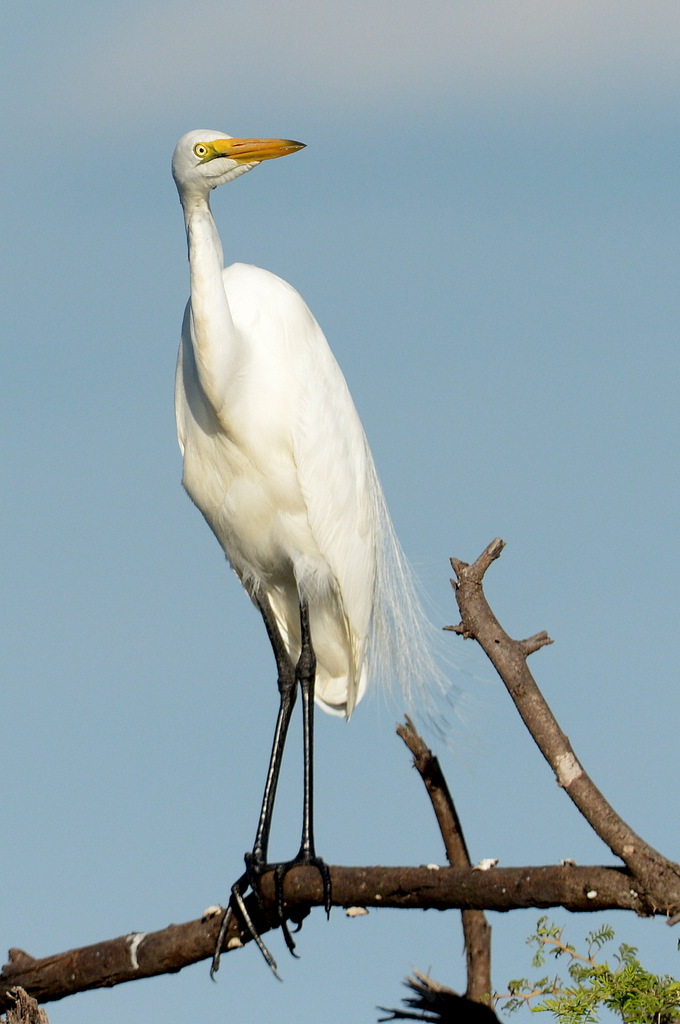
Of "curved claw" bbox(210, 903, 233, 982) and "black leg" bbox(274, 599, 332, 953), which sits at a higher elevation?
"black leg" bbox(274, 599, 332, 953)

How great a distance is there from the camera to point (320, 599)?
18.9 feet

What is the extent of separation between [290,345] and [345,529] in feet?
2.71

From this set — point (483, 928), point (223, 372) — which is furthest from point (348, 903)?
point (223, 372)

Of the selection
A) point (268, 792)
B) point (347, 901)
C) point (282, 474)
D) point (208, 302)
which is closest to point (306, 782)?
point (268, 792)

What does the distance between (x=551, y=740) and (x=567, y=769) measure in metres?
0.11

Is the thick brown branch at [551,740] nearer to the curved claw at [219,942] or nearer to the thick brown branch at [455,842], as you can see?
the thick brown branch at [455,842]

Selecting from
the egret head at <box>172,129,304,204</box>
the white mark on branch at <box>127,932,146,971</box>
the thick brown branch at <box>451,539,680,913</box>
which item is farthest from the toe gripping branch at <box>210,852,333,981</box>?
the egret head at <box>172,129,304,204</box>

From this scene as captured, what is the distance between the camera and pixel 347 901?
4.51 meters

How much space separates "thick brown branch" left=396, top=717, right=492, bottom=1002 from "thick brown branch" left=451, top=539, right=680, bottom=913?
0.82 m

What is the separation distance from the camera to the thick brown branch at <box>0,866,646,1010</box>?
380cm

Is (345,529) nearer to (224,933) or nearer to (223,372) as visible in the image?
(223,372)

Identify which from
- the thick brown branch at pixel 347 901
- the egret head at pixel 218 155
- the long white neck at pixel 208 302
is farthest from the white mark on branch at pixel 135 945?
the egret head at pixel 218 155

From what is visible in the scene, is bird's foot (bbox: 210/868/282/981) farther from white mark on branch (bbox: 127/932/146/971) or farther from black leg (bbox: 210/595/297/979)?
white mark on branch (bbox: 127/932/146/971)

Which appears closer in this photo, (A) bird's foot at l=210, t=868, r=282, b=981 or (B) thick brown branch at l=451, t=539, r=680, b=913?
(B) thick brown branch at l=451, t=539, r=680, b=913
